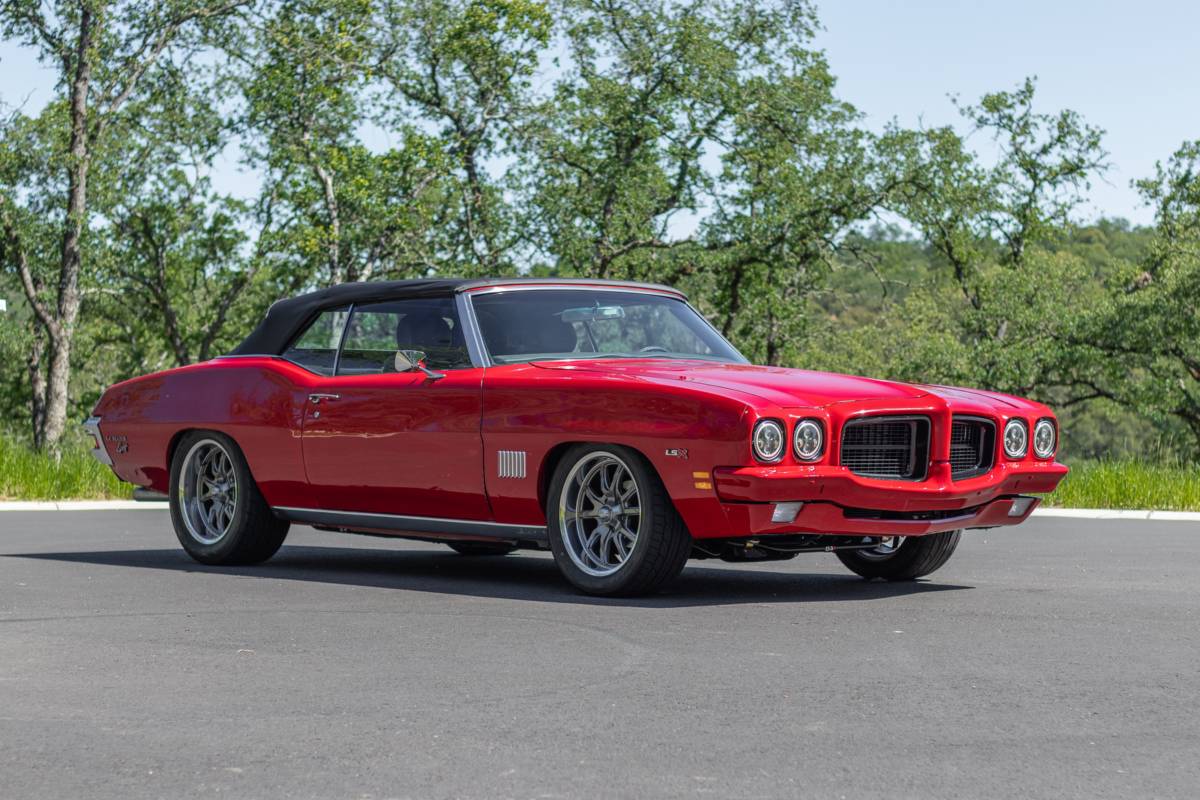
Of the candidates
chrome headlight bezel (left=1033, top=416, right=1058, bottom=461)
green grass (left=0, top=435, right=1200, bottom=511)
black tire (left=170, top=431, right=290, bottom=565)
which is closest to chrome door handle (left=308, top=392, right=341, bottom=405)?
black tire (left=170, top=431, right=290, bottom=565)

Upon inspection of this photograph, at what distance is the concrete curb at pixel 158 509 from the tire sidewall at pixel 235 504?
644 centimetres

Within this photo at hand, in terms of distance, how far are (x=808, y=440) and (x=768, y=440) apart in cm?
23

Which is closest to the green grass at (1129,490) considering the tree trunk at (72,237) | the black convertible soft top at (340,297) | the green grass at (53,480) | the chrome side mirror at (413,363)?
the black convertible soft top at (340,297)

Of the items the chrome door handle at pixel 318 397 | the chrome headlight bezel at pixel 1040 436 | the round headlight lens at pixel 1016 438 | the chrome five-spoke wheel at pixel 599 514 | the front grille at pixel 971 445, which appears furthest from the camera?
the chrome door handle at pixel 318 397

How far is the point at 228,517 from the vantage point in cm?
1055

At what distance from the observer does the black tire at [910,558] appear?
948 centimetres

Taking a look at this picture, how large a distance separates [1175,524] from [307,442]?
852 centimetres

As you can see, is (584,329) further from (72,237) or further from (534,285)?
(72,237)

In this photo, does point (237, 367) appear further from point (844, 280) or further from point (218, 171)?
point (844, 280)

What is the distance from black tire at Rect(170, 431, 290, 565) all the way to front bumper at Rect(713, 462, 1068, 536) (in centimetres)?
353

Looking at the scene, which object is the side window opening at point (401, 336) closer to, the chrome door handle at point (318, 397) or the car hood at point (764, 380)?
the chrome door handle at point (318, 397)

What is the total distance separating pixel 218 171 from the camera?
42.9 meters

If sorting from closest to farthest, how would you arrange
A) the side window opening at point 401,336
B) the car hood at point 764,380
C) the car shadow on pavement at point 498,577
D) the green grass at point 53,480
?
1. the car hood at point 764,380
2. the car shadow on pavement at point 498,577
3. the side window opening at point 401,336
4. the green grass at point 53,480

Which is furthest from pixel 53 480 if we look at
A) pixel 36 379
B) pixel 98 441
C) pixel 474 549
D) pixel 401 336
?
pixel 36 379
